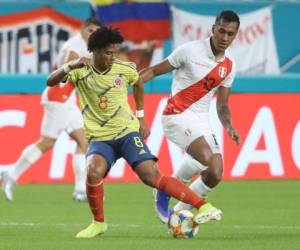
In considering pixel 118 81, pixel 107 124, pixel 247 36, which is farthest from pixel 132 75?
pixel 247 36

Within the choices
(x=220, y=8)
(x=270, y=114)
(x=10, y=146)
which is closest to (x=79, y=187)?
(x=10, y=146)

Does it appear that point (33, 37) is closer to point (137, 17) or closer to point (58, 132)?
point (137, 17)

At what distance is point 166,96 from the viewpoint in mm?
19562

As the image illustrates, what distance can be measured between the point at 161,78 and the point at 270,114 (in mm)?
1745

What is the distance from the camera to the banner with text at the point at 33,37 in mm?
26359

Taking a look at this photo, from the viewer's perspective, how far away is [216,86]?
543 inches

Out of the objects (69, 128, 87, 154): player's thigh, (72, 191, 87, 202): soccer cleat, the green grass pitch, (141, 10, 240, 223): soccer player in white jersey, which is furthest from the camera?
(69, 128, 87, 154): player's thigh

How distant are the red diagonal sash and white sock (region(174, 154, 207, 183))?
53cm

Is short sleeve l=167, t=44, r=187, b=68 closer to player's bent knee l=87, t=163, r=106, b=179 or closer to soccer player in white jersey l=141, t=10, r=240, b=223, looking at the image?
soccer player in white jersey l=141, t=10, r=240, b=223

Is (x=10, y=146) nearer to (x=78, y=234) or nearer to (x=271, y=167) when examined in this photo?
(x=271, y=167)

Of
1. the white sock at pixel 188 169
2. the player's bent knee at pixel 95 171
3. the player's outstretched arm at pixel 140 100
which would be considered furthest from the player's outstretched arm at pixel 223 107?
the player's bent knee at pixel 95 171

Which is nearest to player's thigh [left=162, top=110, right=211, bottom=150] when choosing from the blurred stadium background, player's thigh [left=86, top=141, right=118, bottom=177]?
the blurred stadium background

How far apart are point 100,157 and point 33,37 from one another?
1458cm

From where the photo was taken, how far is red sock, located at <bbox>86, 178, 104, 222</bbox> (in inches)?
481
